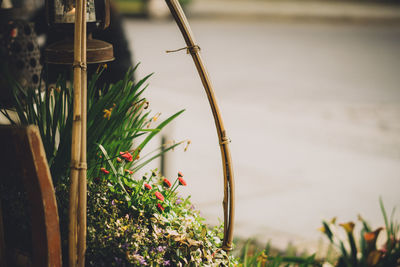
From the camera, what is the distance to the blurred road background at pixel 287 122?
12.9ft

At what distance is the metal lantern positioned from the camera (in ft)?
4.79

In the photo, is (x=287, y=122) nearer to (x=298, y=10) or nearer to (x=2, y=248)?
Result: (x=2, y=248)

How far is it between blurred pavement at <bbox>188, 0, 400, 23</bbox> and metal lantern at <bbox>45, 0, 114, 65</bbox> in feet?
50.0

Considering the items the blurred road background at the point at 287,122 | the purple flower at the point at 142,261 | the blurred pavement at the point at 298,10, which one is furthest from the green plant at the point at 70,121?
the blurred pavement at the point at 298,10

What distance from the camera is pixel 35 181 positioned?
→ 1.18 m

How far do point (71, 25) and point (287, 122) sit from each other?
4.80 meters

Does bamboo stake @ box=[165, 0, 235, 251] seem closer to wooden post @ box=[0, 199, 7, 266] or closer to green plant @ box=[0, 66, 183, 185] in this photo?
green plant @ box=[0, 66, 183, 185]

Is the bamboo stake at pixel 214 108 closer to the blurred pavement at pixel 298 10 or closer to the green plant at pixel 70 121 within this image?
the green plant at pixel 70 121

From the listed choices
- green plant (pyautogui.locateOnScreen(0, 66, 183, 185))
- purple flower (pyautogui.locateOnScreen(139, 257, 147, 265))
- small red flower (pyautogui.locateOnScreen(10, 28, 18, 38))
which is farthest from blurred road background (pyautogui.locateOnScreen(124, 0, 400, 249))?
small red flower (pyautogui.locateOnScreen(10, 28, 18, 38))

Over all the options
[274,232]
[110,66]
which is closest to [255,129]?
[274,232]

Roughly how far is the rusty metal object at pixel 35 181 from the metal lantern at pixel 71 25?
1.31 ft

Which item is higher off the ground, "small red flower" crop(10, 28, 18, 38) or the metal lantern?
"small red flower" crop(10, 28, 18, 38)

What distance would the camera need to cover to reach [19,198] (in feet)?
4.64

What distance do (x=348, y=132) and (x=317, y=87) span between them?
2.24 meters
